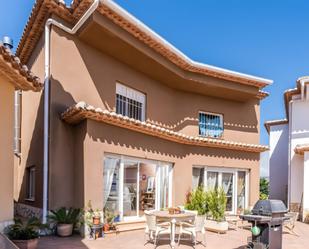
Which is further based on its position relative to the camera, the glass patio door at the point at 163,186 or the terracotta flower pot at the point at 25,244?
the glass patio door at the point at 163,186

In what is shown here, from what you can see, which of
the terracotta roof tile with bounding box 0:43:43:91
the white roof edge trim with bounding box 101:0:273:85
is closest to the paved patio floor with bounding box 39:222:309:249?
the terracotta roof tile with bounding box 0:43:43:91

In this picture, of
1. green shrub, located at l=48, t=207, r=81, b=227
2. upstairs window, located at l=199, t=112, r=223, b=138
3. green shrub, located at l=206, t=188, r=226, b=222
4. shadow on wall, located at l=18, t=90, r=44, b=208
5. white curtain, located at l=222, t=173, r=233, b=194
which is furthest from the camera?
upstairs window, located at l=199, t=112, r=223, b=138

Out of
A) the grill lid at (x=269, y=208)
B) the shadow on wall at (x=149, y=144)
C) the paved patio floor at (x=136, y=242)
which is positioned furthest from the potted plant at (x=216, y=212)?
the grill lid at (x=269, y=208)

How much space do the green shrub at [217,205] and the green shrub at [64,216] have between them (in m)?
5.95

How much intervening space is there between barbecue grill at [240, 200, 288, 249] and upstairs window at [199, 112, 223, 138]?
1038cm

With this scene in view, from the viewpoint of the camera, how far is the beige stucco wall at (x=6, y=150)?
863cm

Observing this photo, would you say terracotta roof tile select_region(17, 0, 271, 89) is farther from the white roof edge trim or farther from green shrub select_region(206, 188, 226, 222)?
green shrub select_region(206, 188, 226, 222)

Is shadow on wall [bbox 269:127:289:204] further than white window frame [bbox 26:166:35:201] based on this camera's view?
Yes

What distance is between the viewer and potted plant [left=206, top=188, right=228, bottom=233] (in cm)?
1388

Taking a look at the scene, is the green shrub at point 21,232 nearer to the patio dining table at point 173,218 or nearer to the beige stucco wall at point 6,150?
the beige stucco wall at point 6,150

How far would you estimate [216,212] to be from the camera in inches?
561

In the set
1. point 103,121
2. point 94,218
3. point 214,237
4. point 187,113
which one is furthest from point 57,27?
point 214,237

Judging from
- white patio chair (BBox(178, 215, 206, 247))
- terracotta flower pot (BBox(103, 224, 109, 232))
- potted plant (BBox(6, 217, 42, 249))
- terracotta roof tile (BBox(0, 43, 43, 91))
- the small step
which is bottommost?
the small step

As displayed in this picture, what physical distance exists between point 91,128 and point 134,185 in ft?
12.4
